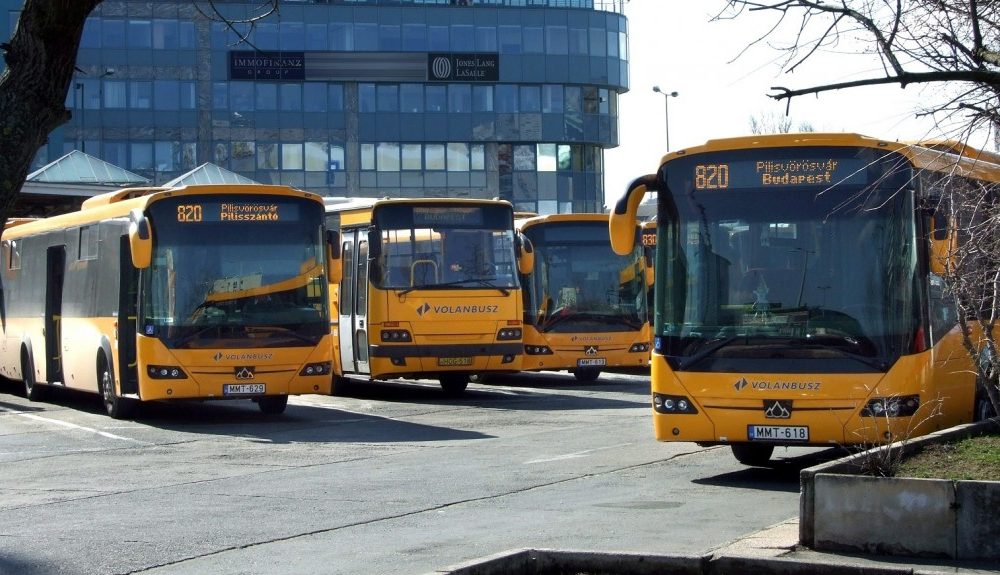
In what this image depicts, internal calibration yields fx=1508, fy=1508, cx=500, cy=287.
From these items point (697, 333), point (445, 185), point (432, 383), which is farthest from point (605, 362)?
point (445, 185)

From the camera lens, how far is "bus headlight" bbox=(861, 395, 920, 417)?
12.5 metres

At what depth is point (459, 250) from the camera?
78.6 feet

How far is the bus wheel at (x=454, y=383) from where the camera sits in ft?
83.1

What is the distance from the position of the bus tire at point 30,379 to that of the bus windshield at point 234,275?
682 centimetres

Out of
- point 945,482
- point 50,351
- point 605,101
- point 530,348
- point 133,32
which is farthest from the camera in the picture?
point 605,101

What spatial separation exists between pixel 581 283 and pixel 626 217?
13.9m

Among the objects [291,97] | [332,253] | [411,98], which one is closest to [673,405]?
[332,253]

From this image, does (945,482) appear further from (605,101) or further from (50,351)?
(605,101)

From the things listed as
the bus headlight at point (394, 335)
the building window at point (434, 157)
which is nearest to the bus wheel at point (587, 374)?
the bus headlight at point (394, 335)

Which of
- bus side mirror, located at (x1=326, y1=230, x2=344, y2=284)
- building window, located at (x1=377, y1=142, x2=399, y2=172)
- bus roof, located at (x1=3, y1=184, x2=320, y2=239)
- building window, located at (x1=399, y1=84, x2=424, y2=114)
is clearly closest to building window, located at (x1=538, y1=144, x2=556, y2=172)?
building window, located at (x1=399, y1=84, x2=424, y2=114)

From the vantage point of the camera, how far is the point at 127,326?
19984mm

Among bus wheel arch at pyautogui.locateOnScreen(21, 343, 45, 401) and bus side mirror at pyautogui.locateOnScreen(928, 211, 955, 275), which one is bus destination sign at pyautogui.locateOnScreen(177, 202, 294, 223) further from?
bus side mirror at pyautogui.locateOnScreen(928, 211, 955, 275)

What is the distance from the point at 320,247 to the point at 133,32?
179 feet

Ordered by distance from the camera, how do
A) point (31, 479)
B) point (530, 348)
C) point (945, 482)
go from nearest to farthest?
1. point (945, 482)
2. point (31, 479)
3. point (530, 348)
